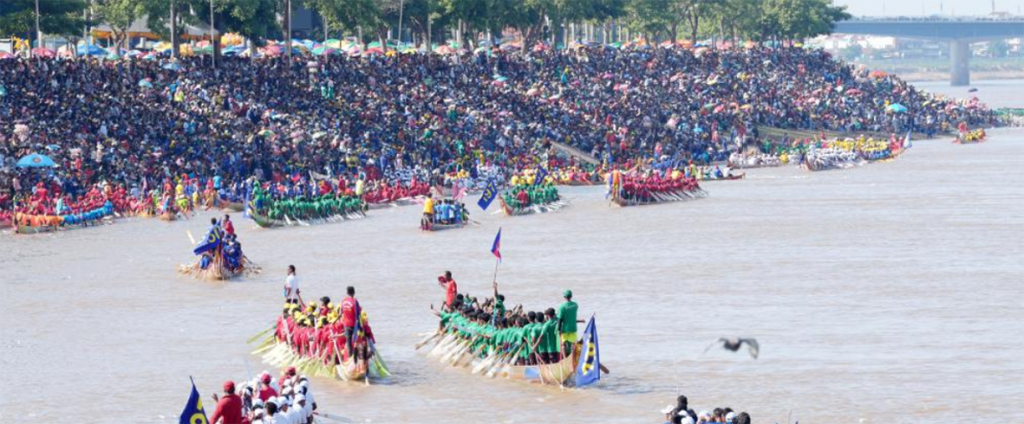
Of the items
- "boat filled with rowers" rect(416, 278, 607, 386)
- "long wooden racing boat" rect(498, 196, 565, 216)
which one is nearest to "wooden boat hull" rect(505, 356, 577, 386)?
"boat filled with rowers" rect(416, 278, 607, 386)

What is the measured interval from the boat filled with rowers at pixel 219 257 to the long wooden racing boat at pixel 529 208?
24.1 meters

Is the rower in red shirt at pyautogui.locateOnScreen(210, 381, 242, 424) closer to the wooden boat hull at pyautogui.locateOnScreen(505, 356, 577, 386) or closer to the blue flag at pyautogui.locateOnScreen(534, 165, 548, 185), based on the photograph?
the wooden boat hull at pyautogui.locateOnScreen(505, 356, 577, 386)

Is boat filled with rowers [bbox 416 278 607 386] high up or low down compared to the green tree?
down

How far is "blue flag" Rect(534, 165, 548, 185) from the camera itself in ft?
278

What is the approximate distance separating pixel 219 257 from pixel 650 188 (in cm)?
3479

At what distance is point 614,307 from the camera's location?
47.2 m

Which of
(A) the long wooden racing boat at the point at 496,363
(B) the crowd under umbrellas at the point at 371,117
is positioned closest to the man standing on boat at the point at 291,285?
(A) the long wooden racing boat at the point at 496,363

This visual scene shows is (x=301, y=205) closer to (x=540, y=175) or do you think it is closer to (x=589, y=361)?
(x=540, y=175)

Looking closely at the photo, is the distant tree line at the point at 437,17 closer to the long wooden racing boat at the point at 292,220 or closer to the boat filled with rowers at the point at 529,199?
the long wooden racing boat at the point at 292,220

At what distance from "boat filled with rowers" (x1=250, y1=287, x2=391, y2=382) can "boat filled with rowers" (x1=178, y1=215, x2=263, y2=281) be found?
13.2 m

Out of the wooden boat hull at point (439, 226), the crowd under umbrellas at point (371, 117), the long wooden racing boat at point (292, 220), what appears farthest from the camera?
the crowd under umbrellas at point (371, 117)

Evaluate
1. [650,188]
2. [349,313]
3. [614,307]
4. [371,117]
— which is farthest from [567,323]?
[371,117]

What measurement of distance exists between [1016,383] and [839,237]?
1325 inches

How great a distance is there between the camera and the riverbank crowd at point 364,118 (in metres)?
73.0
